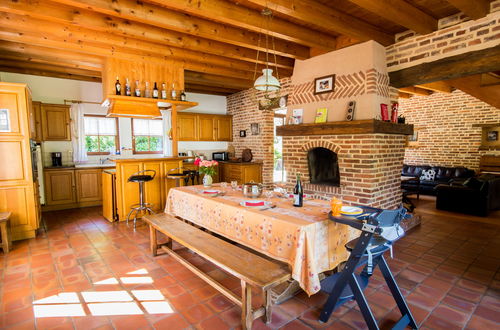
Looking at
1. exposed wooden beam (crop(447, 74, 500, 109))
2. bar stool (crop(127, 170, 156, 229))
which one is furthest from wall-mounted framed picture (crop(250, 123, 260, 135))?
exposed wooden beam (crop(447, 74, 500, 109))

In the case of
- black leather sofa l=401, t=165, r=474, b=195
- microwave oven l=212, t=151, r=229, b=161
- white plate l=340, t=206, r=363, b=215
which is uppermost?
microwave oven l=212, t=151, r=229, b=161

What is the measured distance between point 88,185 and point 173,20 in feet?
13.8

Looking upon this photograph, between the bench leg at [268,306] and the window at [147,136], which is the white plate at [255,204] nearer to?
the bench leg at [268,306]

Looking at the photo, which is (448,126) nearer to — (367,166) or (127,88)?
(367,166)

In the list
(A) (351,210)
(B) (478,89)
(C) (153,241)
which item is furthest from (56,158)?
(B) (478,89)

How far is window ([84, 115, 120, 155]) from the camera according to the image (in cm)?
624

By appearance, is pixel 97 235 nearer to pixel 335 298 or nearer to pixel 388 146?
pixel 335 298

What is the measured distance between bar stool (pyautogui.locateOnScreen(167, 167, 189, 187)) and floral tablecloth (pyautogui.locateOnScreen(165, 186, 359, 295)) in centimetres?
198

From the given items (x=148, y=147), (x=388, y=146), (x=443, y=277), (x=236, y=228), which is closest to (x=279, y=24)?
(x=388, y=146)

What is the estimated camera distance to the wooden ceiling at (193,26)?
9.91 feet

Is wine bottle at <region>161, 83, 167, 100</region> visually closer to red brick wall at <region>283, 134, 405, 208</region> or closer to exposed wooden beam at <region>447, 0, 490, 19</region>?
red brick wall at <region>283, 134, 405, 208</region>

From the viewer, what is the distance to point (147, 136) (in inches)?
276

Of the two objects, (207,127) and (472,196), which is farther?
(207,127)

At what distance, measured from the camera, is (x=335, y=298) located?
6.57 ft
